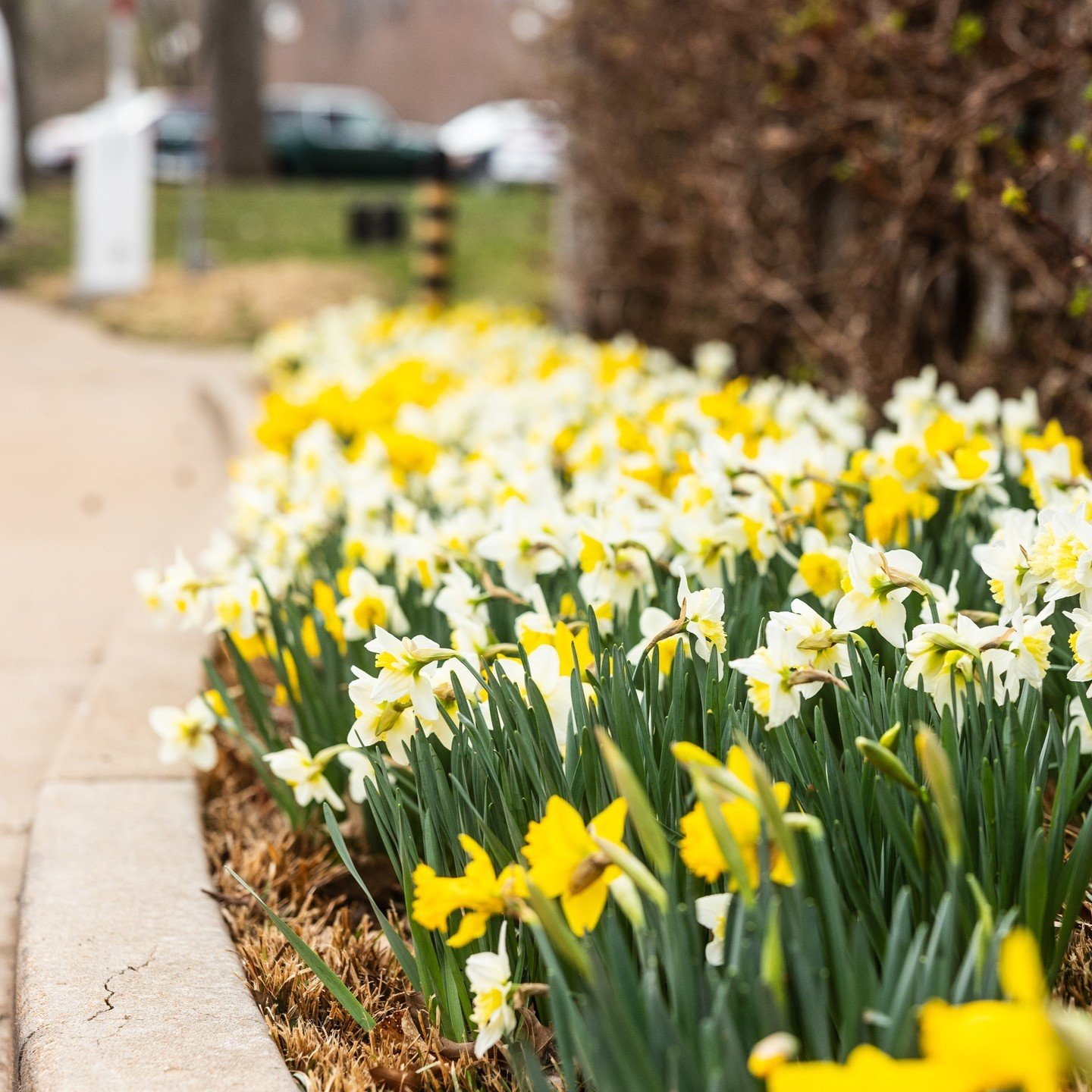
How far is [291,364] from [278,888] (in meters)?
5.00

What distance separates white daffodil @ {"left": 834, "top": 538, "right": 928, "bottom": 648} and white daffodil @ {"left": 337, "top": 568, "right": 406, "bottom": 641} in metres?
0.74

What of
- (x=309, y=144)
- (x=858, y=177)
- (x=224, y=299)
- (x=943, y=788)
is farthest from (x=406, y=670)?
(x=309, y=144)

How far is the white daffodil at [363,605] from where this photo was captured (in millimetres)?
1938

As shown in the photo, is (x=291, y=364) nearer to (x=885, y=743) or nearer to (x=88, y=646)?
(x=88, y=646)

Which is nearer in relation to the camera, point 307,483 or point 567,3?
point 307,483

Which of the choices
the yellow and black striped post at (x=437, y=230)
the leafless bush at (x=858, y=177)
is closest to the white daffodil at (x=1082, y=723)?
the leafless bush at (x=858, y=177)

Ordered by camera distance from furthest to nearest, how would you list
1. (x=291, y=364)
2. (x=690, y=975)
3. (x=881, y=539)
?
(x=291, y=364)
(x=881, y=539)
(x=690, y=975)

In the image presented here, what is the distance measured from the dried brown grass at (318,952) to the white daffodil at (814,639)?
0.55m

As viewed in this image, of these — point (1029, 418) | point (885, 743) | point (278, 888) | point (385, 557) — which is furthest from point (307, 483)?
point (885, 743)

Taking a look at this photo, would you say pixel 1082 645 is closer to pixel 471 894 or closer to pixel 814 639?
pixel 814 639

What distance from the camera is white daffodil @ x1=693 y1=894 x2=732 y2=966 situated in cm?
116

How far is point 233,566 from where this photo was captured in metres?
2.48

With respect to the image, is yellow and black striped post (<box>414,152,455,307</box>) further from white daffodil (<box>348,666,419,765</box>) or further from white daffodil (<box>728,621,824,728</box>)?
white daffodil (<box>728,621,824,728</box>)

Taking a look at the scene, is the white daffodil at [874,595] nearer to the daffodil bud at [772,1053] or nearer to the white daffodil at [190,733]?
the daffodil bud at [772,1053]
